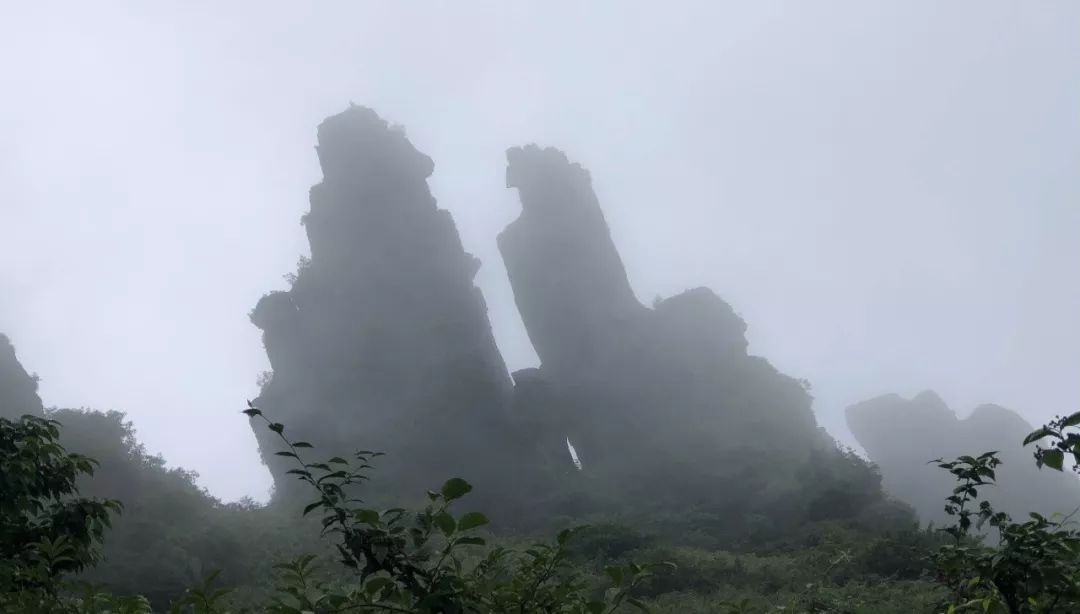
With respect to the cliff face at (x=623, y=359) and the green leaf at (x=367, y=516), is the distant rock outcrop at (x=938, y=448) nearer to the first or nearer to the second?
the cliff face at (x=623, y=359)

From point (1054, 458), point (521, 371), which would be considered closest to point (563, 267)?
point (521, 371)

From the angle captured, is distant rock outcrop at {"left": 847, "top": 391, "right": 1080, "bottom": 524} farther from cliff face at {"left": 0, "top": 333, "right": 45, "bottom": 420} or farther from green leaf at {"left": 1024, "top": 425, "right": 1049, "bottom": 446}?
green leaf at {"left": 1024, "top": 425, "right": 1049, "bottom": 446}

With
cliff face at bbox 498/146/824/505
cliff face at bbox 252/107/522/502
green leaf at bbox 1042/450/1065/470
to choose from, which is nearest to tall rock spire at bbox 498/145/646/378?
cliff face at bbox 498/146/824/505

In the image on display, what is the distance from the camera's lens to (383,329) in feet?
158

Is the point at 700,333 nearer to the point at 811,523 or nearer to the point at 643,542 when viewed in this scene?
the point at 811,523

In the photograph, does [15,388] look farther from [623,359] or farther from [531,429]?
[623,359]

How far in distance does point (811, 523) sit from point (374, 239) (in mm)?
32851

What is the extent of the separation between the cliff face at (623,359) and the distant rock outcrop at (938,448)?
17025mm

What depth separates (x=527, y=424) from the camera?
4575 centimetres

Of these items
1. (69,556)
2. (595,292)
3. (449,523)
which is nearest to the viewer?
(449,523)

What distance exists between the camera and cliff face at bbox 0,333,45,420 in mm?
36969

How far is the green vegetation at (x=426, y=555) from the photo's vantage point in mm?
2369

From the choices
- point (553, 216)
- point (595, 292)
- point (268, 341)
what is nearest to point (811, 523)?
point (595, 292)

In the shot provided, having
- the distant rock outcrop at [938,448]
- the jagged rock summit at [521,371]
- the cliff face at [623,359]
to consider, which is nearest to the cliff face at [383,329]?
the jagged rock summit at [521,371]
